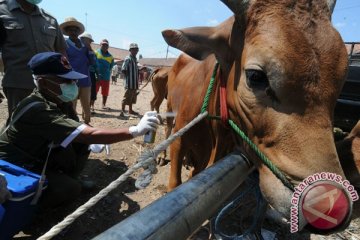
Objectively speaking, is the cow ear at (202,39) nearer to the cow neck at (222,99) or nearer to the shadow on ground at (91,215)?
the cow neck at (222,99)

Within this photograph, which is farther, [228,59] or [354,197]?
[228,59]

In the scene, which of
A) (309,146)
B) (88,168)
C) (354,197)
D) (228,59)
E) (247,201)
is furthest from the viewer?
(88,168)

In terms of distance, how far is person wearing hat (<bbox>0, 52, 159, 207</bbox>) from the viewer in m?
A: 2.82

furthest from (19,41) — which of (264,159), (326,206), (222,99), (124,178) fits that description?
(326,206)

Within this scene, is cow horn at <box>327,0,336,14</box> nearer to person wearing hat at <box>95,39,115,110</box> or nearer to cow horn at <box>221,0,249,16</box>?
cow horn at <box>221,0,249,16</box>

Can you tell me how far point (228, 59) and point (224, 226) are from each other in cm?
200

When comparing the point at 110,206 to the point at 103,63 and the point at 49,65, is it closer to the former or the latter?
the point at 49,65

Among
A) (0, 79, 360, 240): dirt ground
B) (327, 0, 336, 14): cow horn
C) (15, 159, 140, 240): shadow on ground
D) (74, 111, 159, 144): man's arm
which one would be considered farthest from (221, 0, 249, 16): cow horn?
(15, 159, 140, 240): shadow on ground

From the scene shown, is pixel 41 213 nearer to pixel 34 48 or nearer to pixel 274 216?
pixel 34 48

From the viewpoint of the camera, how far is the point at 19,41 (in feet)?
12.7

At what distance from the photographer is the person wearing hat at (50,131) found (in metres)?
2.82

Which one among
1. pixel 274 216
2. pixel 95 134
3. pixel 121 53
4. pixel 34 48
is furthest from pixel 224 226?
pixel 121 53

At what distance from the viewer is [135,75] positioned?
10297 mm

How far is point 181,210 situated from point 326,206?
584 mm
